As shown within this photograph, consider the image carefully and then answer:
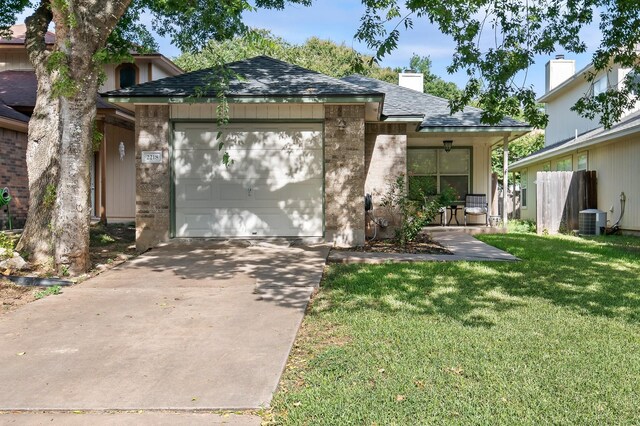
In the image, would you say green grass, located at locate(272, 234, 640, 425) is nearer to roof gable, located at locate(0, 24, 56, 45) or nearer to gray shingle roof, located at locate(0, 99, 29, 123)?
gray shingle roof, located at locate(0, 99, 29, 123)

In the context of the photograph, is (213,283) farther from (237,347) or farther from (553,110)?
(553,110)

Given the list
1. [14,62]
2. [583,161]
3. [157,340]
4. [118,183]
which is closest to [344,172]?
[157,340]

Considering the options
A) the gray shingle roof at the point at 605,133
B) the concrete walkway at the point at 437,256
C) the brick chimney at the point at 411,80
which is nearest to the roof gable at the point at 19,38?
the brick chimney at the point at 411,80

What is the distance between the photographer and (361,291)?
631 cm

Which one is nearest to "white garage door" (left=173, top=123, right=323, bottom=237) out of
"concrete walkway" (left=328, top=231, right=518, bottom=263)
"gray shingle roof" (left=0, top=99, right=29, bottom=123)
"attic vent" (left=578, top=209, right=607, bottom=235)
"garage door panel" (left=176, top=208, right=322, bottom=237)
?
"garage door panel" (left=176, top=208, right=322, bottom=237)

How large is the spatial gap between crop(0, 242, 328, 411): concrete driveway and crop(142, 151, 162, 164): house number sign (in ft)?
9.70

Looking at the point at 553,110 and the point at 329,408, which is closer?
the point at 329,408

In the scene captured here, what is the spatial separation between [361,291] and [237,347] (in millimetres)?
2341

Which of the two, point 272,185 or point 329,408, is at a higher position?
point 272,185

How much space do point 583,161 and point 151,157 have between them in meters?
14.6

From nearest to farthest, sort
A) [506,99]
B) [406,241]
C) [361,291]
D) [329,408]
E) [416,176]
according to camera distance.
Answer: [329,408] < [361,291] < [506,99] < [406,241] < [416,176]

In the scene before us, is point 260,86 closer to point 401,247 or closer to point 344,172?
point 344,172

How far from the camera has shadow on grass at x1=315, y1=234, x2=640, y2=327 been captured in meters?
5.54

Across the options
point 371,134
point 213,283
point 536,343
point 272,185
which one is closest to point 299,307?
point 213,283
